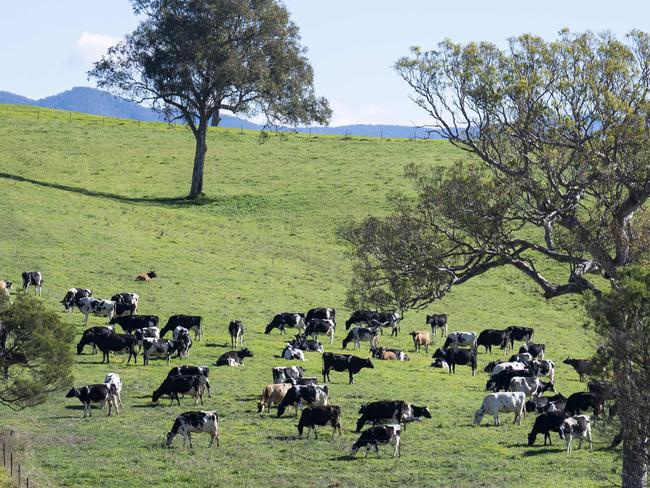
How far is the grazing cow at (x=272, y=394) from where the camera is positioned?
32625 millimetres

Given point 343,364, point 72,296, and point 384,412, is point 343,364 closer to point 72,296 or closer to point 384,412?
point 384,412

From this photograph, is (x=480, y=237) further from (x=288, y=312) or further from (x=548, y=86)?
(x=288, y=312)

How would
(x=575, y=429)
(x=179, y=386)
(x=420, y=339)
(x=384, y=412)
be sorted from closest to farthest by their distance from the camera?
(x=575, y=429)
(x=384, y=412)
(x=179, y=386)
(x=420, y=339)

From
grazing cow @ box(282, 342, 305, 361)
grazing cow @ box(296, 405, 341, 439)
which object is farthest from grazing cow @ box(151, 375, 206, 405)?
grazing cow @ box(282, 342, 305, 361)

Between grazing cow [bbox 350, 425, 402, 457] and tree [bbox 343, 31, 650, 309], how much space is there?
3.50 m

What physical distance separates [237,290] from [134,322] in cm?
1114

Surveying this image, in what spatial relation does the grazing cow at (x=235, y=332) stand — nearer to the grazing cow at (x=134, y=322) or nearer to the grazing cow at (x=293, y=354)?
the grazing cow at (x=293, y=354)

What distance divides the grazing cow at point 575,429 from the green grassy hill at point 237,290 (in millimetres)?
456

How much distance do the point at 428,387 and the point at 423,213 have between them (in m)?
10.5

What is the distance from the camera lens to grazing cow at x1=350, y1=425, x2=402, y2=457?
27.7 meters

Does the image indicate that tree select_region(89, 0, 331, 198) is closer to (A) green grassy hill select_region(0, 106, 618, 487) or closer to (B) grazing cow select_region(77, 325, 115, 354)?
(A) green grassy hill select_region(0, 106, 618, 487)

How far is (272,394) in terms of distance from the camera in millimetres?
32875

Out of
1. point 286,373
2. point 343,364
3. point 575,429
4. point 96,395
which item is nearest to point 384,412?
point 575,429

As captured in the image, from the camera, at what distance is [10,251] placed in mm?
55250
